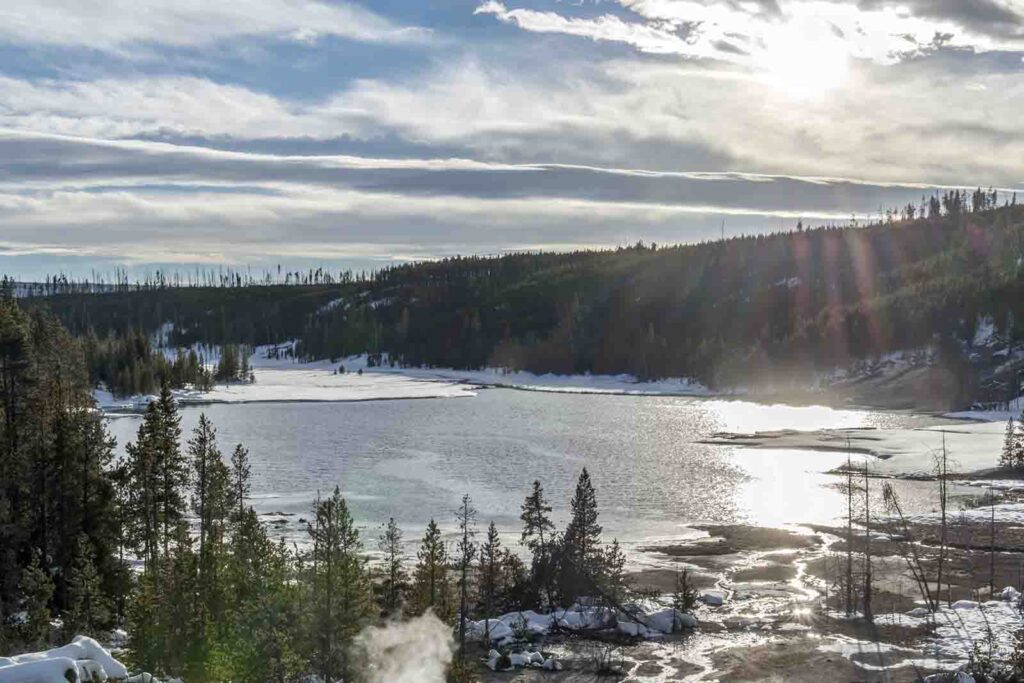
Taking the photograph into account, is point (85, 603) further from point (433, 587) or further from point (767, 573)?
point (767, 573)

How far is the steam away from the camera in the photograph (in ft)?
122

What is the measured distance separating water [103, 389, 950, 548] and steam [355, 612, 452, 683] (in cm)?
2037

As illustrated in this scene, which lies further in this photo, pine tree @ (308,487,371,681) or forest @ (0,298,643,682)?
forest @ (0,298,643,682)

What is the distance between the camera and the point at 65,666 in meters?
23.6

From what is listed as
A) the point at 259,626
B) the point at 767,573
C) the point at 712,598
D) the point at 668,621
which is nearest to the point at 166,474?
the point at 259,626

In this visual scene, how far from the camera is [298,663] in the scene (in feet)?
110

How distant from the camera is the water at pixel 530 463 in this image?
7450cm

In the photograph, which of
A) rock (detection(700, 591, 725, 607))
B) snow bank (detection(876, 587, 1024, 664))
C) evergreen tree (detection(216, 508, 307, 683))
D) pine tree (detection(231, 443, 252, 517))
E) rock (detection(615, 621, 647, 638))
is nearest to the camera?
evergreen tree (detection(216, 508, 307, 683))

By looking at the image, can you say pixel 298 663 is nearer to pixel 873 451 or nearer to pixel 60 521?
pixel 60 521

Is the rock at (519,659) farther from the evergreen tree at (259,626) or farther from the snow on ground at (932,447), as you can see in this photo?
the snow on ground at (932,447)

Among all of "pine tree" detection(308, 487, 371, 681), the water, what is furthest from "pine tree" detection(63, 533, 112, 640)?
the water

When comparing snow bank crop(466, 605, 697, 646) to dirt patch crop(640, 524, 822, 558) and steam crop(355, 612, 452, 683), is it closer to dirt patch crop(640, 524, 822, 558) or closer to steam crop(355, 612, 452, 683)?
steam crop(355, 612, 452, 683)

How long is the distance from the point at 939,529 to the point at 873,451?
3979 cm

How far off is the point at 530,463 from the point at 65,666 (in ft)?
251
